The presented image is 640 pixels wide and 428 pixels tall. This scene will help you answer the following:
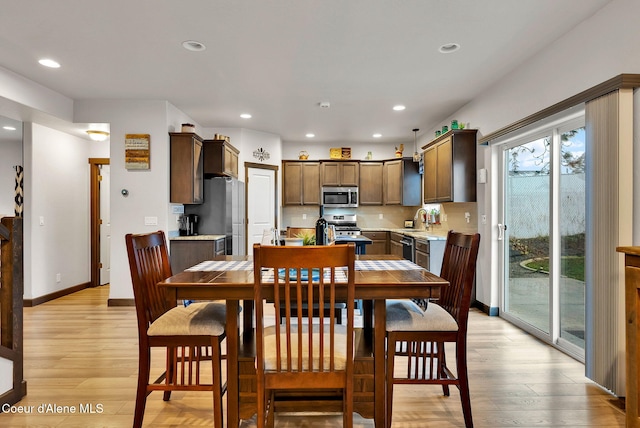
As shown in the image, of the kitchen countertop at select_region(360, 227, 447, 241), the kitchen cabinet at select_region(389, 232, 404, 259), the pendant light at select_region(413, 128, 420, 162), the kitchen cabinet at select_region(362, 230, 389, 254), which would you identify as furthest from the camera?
the kitchen cabinet at select_region(362, 230, 389, 254)

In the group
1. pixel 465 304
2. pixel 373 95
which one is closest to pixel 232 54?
pixel 373 95

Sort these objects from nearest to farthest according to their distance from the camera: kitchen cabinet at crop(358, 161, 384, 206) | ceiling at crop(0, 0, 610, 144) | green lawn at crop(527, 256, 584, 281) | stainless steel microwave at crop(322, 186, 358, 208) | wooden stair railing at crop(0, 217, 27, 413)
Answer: wooden stair railing at crop(0, 217, 27, 413) < ceiling at crop(0, 0, 610, 144) < green lawn at crop(527, 256, 584, 281) < stainless steel microwave at crop(322, 186, 358, 208) < kitchen cabinet at crop(358, 161, 384, 206)

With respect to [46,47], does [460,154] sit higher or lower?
lower

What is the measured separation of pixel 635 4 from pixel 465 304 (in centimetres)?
213

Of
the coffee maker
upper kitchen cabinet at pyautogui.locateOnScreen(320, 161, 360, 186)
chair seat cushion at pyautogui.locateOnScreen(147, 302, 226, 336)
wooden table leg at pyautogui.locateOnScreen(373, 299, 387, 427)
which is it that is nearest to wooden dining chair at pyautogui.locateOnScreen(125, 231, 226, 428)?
chair seat cushion at pyautogui.locateOnScreen(147, 302, 226, 336)

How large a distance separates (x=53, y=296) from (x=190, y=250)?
6.92 ft

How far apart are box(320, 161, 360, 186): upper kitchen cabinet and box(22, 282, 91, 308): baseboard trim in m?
4.37

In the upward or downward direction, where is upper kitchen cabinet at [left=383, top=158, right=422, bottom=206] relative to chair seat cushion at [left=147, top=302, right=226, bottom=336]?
upward

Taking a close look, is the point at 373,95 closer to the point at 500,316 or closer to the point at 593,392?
the point at 500,316

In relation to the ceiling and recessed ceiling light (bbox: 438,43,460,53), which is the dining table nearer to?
the ceiling

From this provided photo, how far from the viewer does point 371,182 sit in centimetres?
746

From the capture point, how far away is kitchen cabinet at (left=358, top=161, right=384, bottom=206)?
7.46m

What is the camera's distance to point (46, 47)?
321 centimetres

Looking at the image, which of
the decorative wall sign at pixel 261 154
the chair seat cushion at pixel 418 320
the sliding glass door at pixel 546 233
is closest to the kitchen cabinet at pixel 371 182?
the decorative wall sign at pixel 261 154
